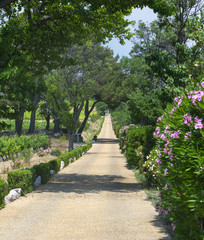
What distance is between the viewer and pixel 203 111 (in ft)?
15.9

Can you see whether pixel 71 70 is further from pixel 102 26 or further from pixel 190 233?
pixel 190 233

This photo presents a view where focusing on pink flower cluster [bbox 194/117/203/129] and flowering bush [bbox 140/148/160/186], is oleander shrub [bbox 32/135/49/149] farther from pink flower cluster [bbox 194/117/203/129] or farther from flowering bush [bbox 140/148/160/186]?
pink flower cluster [bbox 194/117/203/129]

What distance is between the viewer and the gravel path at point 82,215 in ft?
22.5

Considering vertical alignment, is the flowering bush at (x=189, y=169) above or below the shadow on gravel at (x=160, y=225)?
above

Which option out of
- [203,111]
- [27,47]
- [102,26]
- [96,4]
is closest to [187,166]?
[203,111]

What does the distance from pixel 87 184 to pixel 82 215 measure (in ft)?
17.3

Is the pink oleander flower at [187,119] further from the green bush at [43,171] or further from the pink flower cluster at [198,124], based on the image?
the green bush at [43,171]

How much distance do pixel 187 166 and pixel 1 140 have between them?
67.2 feet

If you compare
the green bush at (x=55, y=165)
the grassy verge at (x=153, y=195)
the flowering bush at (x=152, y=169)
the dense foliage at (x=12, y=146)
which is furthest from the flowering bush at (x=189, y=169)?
the dense foliage at (x=12, y=146)

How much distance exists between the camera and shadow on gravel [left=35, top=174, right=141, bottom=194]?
12375 mm

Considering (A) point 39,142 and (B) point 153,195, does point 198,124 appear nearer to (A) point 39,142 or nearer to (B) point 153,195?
(B) point 153,195

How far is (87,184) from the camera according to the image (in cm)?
1377

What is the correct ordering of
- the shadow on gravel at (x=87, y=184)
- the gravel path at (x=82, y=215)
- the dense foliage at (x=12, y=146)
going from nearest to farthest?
the gravel path at (x=82, y=215), the shadow on gravel at (x=87, y=184), the dense foliage at (x=12, y=146)

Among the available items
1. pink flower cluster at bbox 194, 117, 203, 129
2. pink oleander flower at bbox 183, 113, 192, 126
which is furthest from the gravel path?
pink flower cluster at bbox 194, 117, 203, 129
